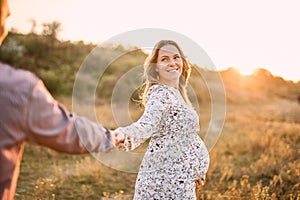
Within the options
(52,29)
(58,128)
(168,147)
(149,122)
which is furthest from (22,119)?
(52,29)

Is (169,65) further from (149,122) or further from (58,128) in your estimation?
(58,128)

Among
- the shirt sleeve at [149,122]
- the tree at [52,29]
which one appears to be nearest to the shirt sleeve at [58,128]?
the shirt sleeve at [149,122]

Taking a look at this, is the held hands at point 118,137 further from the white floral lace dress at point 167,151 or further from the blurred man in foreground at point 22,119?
the blurred man in foreground at point 22,119

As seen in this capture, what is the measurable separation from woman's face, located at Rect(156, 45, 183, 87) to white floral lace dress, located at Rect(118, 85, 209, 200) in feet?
0.45

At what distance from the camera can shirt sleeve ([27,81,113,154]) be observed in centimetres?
183

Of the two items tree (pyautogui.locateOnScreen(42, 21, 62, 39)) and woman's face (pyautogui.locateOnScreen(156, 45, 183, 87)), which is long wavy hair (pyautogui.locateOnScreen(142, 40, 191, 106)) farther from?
tree (pyautogui.locateOnScreen(42, 21, 62, 39))

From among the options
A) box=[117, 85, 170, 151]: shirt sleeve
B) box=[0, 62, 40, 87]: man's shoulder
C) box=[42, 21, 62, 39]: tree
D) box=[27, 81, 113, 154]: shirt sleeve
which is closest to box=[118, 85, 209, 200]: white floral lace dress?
box=[117, 85, 170, 151]: shirt sleeve

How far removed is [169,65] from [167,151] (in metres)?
0.70

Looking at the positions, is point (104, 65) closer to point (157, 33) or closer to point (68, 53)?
point (68, 53)

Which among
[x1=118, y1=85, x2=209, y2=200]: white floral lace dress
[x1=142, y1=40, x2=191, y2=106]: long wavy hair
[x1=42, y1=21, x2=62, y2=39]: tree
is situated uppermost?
[x1=42, y1=21, x2=62, y2=39]: tree

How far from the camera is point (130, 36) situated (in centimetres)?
454

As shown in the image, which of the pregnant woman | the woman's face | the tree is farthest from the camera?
the tree

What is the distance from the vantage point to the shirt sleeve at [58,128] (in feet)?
6.00

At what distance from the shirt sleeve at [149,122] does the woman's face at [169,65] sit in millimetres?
137
